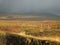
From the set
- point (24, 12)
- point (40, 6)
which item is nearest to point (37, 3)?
→ point (40, 6)

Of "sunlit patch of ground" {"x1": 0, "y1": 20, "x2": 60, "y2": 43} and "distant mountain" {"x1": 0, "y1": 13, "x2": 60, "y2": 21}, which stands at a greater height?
"distant mountain" {"x1": 0, "y1": 13, "x2": 60, "y2": 21}

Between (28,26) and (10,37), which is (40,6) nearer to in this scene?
(28,26)

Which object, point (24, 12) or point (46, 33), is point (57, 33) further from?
point (24, 12)

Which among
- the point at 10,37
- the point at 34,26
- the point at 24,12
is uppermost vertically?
the point at 24,12

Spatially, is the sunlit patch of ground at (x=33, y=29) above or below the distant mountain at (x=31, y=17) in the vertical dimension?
below

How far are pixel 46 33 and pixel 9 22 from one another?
59cm

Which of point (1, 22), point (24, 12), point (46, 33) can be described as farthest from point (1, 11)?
point (46, 33)

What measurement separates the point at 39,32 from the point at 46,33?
10 centimetres

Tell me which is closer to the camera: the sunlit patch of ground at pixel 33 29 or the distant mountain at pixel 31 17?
the sunlit patch of ground at pixel 33 29

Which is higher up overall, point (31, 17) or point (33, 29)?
point (31, 17)

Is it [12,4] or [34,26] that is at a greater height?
[12,4]

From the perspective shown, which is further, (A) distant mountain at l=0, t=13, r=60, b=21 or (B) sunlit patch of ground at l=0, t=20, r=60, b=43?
(A) distant mountain at l=0, t=13, r=60, b=21

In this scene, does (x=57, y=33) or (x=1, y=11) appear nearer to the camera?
(x=57, y=33)

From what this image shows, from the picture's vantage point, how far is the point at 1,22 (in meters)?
2.53
